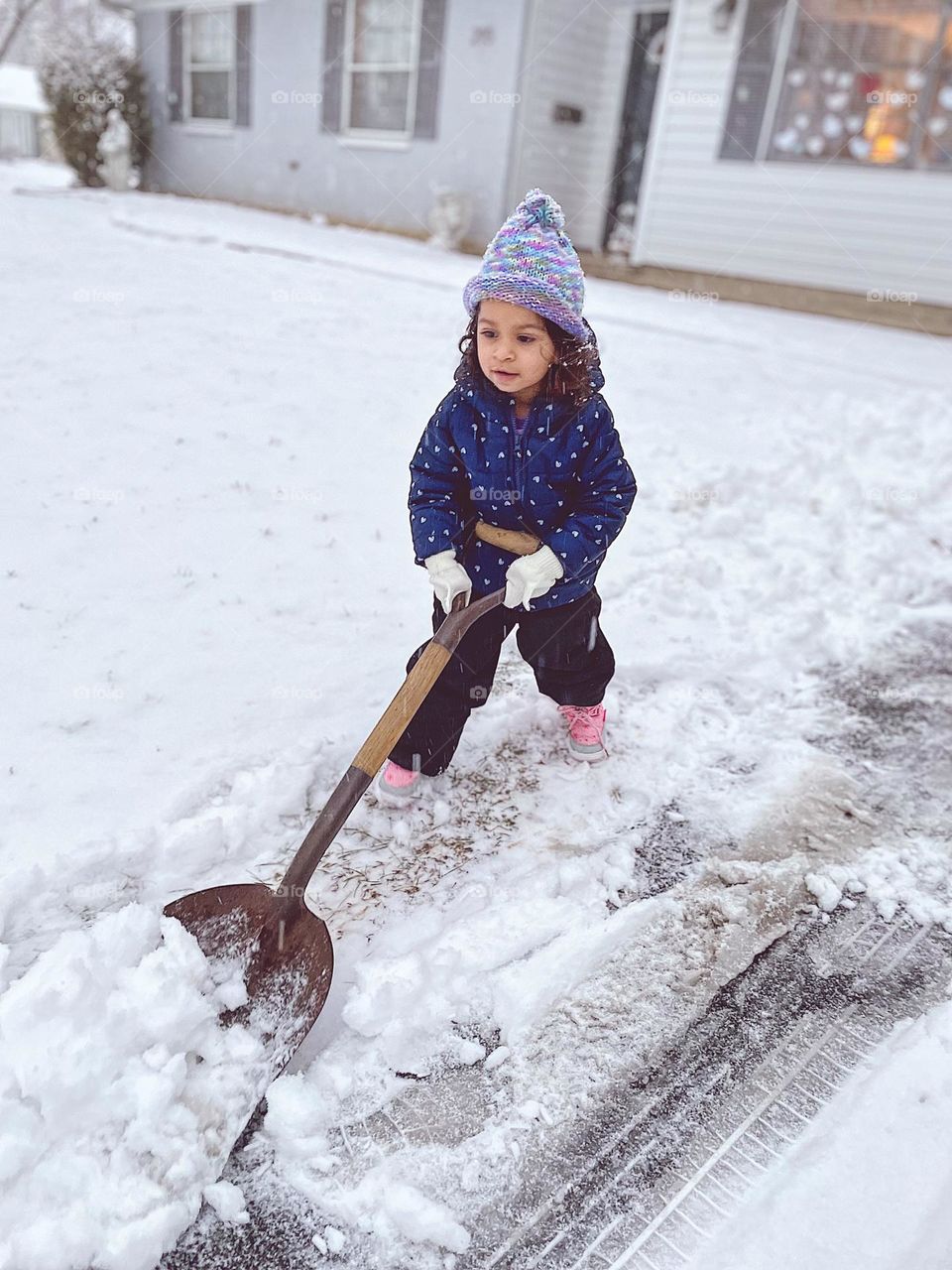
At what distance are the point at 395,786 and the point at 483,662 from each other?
0.40 metres

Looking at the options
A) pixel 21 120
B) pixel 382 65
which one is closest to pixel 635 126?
pixel 382 65

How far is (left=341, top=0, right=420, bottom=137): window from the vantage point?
11516mm

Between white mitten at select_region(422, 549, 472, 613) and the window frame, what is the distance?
14123 mm

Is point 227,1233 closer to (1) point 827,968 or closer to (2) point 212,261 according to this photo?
(1) point 827,968

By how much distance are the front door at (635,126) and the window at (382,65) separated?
107 inches

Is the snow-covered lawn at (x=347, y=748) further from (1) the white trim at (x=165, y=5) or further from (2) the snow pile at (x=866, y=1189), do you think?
(1) the white trim at (x=165, y=5)

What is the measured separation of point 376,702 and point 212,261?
6.83m

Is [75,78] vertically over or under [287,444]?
over

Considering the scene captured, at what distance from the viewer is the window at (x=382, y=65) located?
1152 cm

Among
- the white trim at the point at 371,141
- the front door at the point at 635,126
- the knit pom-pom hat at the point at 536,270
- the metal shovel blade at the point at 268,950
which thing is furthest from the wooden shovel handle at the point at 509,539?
the white trim at the point at 371,141

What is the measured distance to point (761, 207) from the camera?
970cm

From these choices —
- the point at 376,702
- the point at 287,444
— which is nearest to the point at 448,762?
the point at 376,702

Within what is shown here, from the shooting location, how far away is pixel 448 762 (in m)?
2.49

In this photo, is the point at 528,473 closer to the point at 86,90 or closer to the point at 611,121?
the point at 611,121
